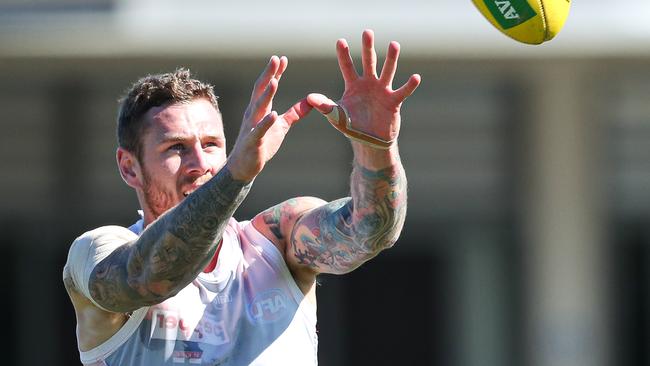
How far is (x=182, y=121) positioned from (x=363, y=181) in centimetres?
61

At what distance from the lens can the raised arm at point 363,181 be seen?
420 centimetres

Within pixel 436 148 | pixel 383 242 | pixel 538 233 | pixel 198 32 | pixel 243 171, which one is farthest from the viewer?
pixel 436 148

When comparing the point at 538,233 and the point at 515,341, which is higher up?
the point at 538,233

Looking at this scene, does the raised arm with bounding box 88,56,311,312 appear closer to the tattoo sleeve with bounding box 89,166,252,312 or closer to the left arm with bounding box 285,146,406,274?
the tattoo sleeve with bounding box 89,166,252,312

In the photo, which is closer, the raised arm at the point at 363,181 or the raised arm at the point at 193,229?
the raised arm at the point at 193,229

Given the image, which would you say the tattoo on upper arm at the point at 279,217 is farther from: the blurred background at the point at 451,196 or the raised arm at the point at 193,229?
the blurred background at the point at 451,196

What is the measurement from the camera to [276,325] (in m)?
4.54

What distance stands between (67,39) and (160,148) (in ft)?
27.7

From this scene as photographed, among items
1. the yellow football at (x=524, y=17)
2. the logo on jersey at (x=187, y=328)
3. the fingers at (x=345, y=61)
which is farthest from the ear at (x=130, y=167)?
the yellow football at (x=524, y=17)

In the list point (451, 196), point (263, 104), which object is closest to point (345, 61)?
point (263, 104)

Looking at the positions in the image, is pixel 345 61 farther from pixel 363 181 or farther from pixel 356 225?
pixel 356 225

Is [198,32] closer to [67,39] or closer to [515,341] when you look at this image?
[67,39]

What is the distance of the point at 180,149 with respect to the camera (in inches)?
175

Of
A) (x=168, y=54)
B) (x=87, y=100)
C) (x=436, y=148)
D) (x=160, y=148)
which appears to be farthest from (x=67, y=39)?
(x=160, y=148)
